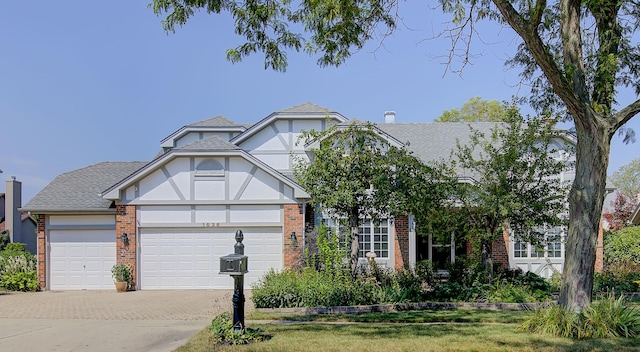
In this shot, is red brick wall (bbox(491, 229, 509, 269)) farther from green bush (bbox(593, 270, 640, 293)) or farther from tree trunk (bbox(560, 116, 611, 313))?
tree trunk (bbox(560, 116, 611, 313))

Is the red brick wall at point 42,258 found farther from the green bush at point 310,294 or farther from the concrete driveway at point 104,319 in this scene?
the green bush at point 310,294

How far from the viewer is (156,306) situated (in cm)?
1474

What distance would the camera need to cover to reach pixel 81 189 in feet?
66.0

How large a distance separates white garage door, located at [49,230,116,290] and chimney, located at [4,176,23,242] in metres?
8.08

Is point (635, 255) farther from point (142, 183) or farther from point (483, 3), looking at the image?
point (142, 183)

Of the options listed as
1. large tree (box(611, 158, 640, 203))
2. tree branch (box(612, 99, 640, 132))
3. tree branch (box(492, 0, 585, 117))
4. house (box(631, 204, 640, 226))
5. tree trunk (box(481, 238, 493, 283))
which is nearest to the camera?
tree branch (box(492, 0, 585, 117))

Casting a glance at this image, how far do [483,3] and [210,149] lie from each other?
10.6 meters

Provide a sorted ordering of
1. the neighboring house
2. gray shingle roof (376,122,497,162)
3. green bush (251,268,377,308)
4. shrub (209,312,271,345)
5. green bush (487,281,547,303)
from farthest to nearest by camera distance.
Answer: the neighboring house, gray shingle roof (376,122,497,162), green bush (487,281,547,303), green bush (251,268,377,308), shrub (209,312,271,345)

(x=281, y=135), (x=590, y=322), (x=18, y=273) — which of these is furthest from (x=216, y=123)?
(x=590, y=322)

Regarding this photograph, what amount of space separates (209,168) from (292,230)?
3599 millimetres

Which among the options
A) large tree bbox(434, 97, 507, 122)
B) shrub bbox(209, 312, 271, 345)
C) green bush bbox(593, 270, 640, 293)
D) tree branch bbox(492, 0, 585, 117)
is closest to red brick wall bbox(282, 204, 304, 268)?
green bush bbox(593, 270, 640, 293)

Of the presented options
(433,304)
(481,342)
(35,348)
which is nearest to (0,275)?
(35,348)

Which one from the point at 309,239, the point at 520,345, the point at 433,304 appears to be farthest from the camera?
the point at 309,239

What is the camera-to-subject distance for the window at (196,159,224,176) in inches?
752
